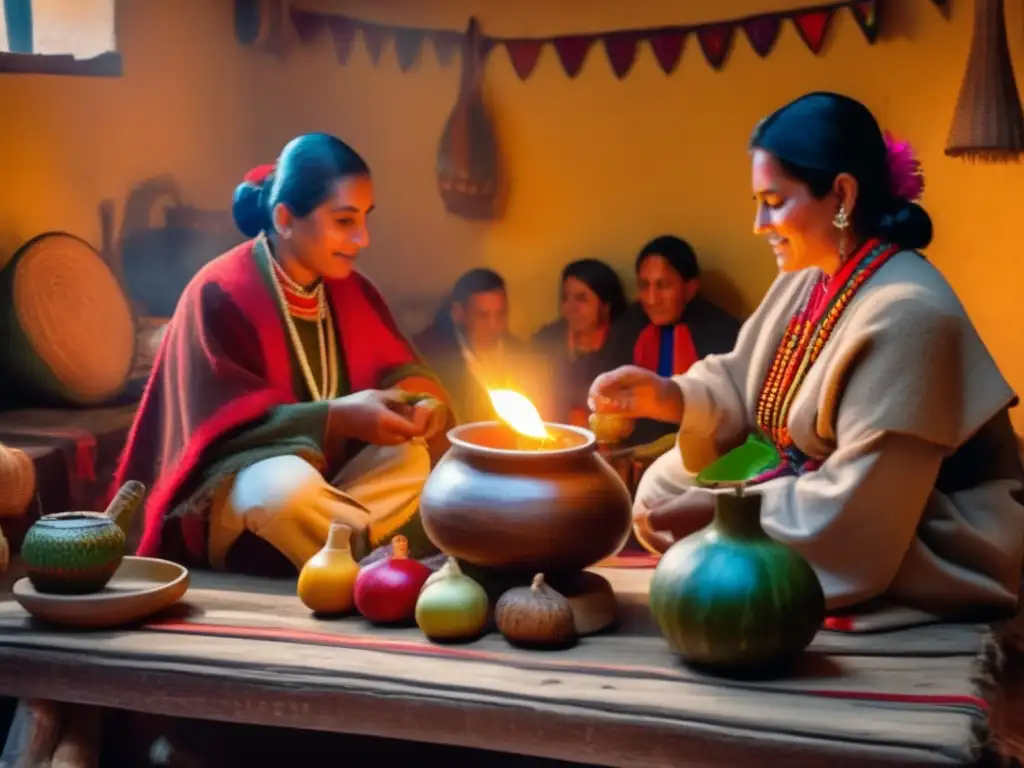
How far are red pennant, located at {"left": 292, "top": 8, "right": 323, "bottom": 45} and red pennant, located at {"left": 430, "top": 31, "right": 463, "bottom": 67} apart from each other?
0.36 meters

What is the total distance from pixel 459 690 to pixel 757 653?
0.49m

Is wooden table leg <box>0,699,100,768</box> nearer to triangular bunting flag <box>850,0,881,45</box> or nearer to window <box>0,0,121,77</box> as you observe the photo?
window <box>0,0,121,77</box>

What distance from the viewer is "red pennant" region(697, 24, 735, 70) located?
3680 mm

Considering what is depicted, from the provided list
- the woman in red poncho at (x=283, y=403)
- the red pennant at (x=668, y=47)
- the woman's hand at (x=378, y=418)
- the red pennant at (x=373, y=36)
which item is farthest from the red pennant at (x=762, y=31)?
the woman's hand at (x=378, y=418)

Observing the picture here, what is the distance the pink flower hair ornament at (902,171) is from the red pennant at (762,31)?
1201mm

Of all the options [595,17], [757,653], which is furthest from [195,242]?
[757,653]

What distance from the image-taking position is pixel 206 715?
2.19m

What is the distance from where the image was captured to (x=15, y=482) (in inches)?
A: 116

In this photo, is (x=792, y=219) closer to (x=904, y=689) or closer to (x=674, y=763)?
→ (x=904, y=689)

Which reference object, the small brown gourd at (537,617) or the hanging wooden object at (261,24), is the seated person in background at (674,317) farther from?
the small brown gourd at (537,617)

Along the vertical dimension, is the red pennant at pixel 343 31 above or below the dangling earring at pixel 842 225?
above

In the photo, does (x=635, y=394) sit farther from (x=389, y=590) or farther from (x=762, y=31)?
(x=762, y=31)

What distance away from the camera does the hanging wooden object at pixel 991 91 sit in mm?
3139

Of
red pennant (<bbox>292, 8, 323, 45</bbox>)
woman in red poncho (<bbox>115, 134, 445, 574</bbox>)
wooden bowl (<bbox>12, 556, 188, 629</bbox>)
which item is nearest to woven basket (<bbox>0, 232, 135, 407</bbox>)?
woman in red poncho (<bbox>115, 134, 445, 574</bbox>)
